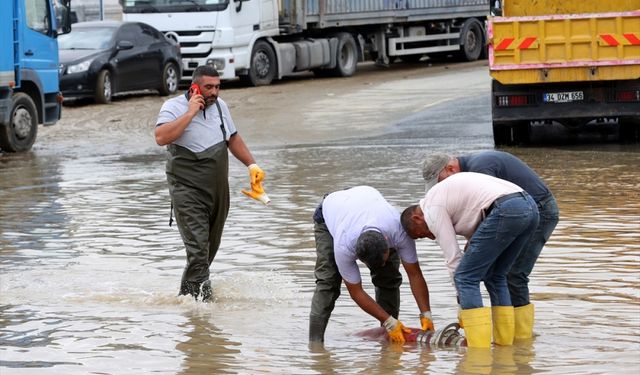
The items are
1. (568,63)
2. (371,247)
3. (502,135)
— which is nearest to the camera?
(371,247)

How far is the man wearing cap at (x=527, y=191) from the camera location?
8.05 metres

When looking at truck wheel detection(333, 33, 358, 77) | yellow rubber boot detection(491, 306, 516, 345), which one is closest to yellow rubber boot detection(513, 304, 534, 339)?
yellow rubber boot detection(491, 306, 516, 345)

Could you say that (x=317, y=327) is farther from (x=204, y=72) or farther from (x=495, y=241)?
(x=204, y=72)

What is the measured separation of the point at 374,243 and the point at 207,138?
2341 millimetres

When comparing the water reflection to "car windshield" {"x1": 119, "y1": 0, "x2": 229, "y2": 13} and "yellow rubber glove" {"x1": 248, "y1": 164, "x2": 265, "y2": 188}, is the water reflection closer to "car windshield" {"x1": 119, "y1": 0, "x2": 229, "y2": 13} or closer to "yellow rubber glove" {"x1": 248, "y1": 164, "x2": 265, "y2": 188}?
"yellow rubber glove" {"x1": 248, "y1": 164, "x2": 265, "y2": 188}

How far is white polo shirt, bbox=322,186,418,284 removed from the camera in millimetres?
7797

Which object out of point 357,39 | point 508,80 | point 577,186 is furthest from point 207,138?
point 357,39

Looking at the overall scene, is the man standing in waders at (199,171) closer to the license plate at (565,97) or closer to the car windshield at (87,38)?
the license plate at (565,97)

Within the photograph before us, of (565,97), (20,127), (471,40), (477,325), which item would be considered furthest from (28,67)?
(471,40)

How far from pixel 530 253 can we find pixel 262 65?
22898mm

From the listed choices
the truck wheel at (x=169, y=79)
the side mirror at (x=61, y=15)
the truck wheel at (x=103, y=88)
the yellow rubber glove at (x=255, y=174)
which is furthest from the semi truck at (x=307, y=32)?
the yellow rubber glove at (x=255, y=174)

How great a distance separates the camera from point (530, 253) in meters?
8.22

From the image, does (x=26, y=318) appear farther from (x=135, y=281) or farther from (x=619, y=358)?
(x=619, y=358)

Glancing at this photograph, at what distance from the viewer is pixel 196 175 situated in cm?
959
